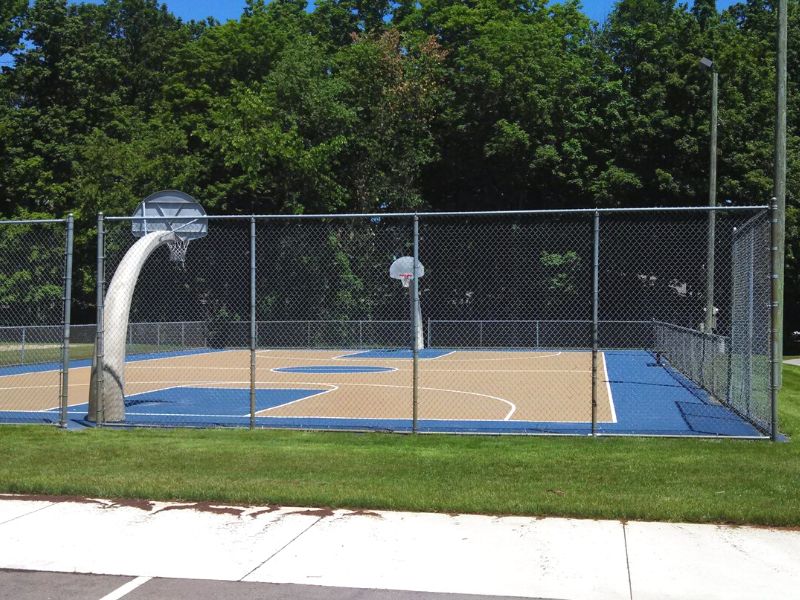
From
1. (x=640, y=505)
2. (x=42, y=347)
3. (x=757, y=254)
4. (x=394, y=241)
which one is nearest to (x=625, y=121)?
(x=394, y=241)

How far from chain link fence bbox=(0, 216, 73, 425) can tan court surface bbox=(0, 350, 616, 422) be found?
0.16m

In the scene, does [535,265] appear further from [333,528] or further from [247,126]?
[333,528]

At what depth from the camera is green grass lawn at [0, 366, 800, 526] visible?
8.28 m

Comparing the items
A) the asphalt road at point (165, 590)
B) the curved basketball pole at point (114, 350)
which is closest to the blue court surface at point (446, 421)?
the curved basketball pole at point (114, 350)

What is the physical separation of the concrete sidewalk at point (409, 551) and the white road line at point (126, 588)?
0.15 meters

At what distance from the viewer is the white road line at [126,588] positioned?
594cm

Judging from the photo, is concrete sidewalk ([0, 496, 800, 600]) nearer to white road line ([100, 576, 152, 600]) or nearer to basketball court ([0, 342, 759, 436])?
white road line ([100, 576, 152, 600])

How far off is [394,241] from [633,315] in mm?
10896

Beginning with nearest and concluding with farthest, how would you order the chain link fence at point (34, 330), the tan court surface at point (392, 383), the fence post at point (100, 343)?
the fence post at point (100, 343) → the chain link fence at point (34, 330) → the tan court surface at point (392, 383)

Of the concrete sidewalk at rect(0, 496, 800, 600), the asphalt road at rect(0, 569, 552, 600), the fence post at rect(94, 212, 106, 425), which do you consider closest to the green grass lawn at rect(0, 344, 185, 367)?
the fence post at rect(94, 212, 106, 425)

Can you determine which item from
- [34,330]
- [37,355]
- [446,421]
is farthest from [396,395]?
[37,355]

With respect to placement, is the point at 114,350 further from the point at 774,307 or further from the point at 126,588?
the point at 774,307

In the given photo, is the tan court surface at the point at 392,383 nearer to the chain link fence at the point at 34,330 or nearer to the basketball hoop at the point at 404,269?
the chain link fence at the point at 34,330

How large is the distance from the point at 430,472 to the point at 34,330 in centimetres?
2162
